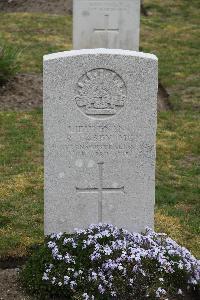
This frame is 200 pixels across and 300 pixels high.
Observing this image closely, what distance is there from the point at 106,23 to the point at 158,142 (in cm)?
311

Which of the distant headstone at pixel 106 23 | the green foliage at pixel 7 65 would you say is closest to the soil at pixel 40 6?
the distant headstone at pixel 106 23

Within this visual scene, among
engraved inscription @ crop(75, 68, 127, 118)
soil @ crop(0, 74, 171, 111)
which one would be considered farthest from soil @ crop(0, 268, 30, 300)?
soil @ crop(0, 74, 171, 111)

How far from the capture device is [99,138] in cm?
478

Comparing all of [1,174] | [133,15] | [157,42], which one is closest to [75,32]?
[133,15]

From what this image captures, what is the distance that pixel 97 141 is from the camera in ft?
15.7

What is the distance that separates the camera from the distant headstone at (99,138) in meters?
4.65

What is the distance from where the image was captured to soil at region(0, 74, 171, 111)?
9047 millimetres

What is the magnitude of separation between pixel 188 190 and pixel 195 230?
969 mm

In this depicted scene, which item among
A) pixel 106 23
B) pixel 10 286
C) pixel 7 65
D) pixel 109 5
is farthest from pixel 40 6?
pixel 10 286

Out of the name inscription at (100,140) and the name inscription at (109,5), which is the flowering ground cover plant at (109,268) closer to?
the name inscription at (100,140)

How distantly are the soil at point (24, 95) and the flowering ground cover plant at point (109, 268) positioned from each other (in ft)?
15.2

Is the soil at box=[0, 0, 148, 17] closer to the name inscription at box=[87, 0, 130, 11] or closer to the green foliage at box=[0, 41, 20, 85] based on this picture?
the name inscription at box=[87, 0, 130, 11]

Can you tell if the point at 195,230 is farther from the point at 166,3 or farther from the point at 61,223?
the point at 166,3

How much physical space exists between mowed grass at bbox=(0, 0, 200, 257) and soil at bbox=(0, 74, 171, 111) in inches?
7.2
